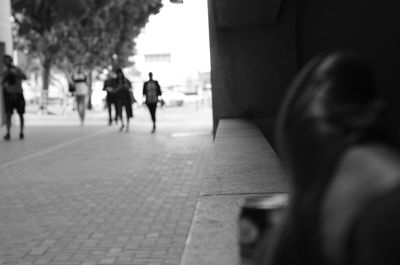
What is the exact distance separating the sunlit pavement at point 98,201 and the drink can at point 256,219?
2.49 m

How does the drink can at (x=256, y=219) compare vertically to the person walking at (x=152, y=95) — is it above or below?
below

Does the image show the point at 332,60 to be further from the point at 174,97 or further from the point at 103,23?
the point at 174,97

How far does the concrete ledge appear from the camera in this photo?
2.60 metres

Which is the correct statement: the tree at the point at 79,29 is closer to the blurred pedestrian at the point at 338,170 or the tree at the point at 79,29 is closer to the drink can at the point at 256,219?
the drink can at the point at 256,219

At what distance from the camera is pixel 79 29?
2917cm

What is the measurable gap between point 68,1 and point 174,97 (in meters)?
13.7

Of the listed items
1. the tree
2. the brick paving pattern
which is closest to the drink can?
the brick paving pattern

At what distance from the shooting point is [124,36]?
107 ft

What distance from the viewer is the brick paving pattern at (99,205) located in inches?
177

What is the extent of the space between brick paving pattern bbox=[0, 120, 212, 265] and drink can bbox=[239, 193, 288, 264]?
8.12 feet

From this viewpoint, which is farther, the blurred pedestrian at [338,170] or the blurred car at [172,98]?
the blurred car at [172,98]

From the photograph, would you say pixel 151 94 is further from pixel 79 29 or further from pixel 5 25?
pixel 79 29

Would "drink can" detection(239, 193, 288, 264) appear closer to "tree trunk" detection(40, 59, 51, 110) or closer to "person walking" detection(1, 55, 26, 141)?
"person walking" detection(1, 55, 26, 141)

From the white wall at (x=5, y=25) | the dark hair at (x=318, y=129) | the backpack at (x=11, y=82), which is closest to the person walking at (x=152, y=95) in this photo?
the backpack at (x=11, y=82)
